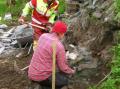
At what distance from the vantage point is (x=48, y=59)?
26.1 ft

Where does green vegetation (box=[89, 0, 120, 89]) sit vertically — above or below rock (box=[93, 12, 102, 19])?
below

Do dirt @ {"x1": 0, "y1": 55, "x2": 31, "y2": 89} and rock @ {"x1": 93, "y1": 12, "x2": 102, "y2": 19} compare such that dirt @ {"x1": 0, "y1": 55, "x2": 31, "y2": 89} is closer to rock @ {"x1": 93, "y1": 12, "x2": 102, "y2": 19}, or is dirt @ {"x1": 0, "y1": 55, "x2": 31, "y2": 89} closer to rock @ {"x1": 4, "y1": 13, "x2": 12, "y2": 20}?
rock @ {"x1": 93, "y1": 12, "x2": 102, "y2": 19}

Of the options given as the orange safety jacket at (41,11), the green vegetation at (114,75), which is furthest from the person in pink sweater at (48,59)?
the orange safety jacket at (41,11)

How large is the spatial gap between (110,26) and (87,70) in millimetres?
1121

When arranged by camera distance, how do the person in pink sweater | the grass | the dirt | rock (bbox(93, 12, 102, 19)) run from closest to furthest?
the person in pink sweater < the dirt < rock (bbox(93, 12, 102, 19)) < the grass

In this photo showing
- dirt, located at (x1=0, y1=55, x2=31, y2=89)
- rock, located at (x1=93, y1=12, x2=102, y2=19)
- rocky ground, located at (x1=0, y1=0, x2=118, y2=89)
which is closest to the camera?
rocky ground, located at (x1=0, y1=0, x2=118, y2=89)

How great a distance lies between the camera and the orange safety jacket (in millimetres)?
10792

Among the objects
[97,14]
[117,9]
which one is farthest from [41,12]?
[117,9]

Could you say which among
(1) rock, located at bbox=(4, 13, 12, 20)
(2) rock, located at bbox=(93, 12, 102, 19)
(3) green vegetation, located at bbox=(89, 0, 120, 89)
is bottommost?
(3) green vegetation, located at bbox=(89, 0, 120, 89)

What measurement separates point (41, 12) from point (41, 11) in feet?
0.09

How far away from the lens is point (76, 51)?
10742mm

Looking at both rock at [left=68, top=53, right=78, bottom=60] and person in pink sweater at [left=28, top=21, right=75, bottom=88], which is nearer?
person in pink sweater at [left=28, top=21, right=75, bottom=88]

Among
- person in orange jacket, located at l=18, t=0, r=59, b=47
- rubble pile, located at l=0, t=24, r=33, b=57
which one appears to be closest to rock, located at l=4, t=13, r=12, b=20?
rubble pile, located at l=0, t=24, r=33, b=57

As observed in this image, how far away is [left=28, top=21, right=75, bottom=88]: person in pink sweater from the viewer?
7871 millimetres
